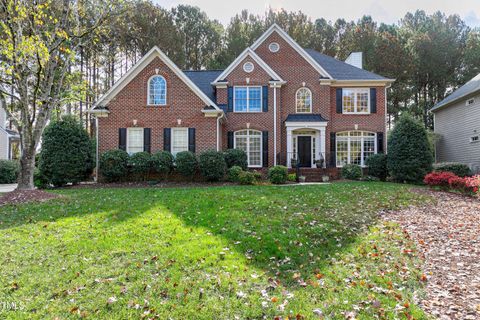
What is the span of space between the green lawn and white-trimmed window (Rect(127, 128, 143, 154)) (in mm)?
7581

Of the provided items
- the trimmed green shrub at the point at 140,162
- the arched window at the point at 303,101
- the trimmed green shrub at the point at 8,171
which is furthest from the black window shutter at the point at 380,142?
the trimmed green shrub at the point at 8,171

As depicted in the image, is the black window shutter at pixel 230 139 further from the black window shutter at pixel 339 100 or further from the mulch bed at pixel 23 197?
the mulch bed at pixel 23 197

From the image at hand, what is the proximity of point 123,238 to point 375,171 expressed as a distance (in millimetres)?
13772

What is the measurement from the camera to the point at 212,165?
13594 millimetres

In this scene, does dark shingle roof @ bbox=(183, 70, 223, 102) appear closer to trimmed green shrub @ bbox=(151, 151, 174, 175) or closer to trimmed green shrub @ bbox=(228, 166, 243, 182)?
trimmed green shrub @ bbox=(151, 151, 174, 175)

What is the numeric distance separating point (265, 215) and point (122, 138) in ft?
35.2

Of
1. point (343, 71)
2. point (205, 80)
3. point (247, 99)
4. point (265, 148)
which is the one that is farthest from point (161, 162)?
point (343, 71)

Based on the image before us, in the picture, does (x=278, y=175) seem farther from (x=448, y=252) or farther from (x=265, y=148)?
(x=448, y=252)

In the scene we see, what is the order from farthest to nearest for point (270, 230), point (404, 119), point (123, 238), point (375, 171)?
point (375, 171)
point (404, 119)
point (270, 230)
point (123, 238)

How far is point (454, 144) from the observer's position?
782 inches

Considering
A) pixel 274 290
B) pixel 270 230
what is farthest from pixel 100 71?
pixel 274 290

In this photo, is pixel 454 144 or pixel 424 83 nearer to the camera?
pixel 454 144

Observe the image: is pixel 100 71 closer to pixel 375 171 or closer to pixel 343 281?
pixel 375 171

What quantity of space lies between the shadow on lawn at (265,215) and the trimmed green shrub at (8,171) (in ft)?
44.1
